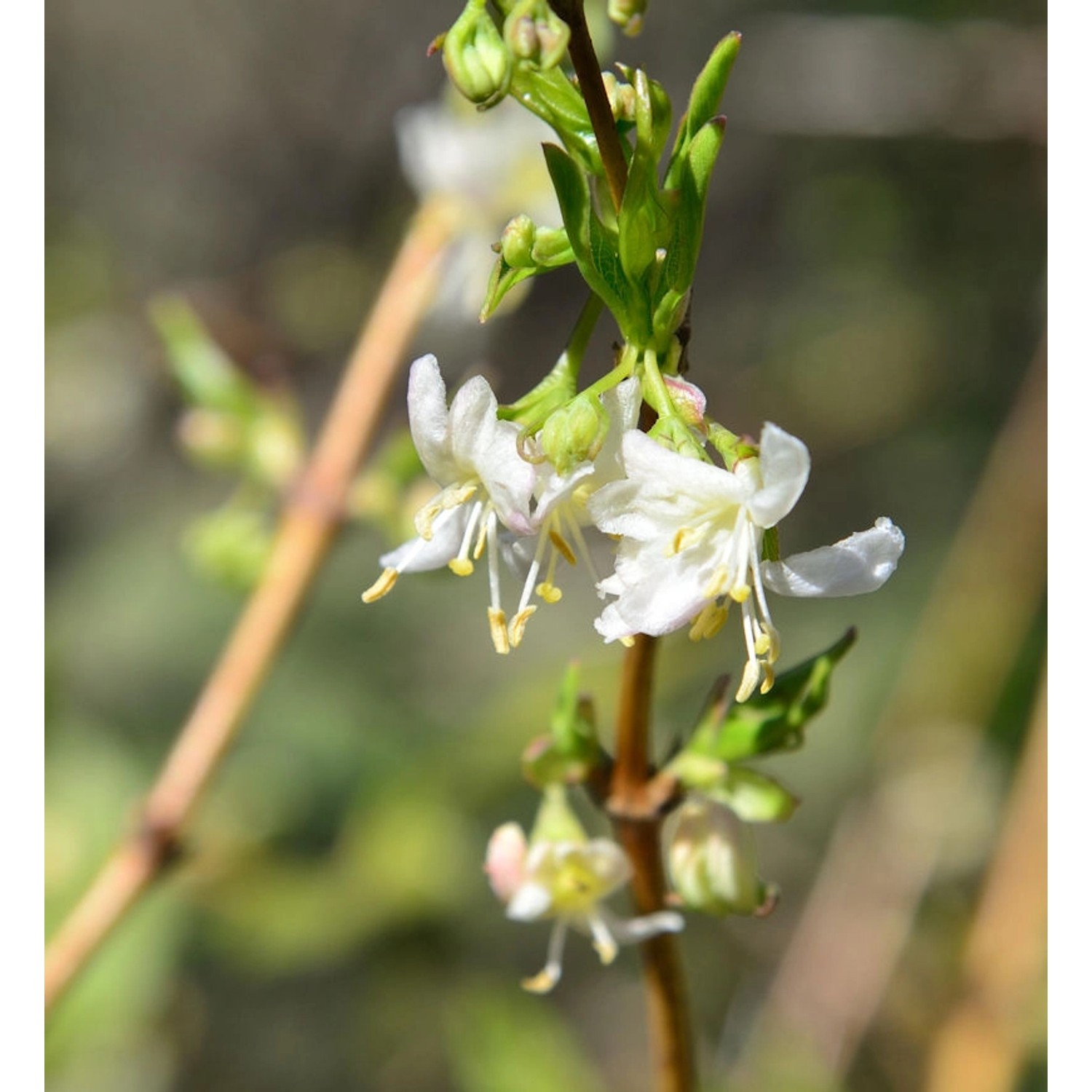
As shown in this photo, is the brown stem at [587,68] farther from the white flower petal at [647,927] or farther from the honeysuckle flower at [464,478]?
the white flower petal at [647,927]

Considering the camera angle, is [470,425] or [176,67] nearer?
[470,425]

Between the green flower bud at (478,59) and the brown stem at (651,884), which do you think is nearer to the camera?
the green flower bud at (478,59)

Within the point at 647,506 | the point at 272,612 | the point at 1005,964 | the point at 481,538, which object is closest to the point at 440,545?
the point at 481,538

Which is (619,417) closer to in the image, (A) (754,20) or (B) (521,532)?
(B) (521,532)

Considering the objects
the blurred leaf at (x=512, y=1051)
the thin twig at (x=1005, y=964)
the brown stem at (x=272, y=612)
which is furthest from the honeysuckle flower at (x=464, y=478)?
the thin twig at (x=1005, y=964)

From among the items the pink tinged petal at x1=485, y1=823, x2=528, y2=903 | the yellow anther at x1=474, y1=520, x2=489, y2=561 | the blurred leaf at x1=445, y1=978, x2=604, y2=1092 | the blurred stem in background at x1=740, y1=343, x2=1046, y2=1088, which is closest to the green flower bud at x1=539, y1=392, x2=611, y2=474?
the yellow anther at x1=474, y1=520, x2=489, y2=561

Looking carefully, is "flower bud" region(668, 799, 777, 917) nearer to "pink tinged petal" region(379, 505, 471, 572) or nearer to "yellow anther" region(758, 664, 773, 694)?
"yellow anther" region(758, 664, 773, 694)

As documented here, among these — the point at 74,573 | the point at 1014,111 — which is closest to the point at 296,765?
the point at 74,573

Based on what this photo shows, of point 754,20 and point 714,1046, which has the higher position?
point 754,20
